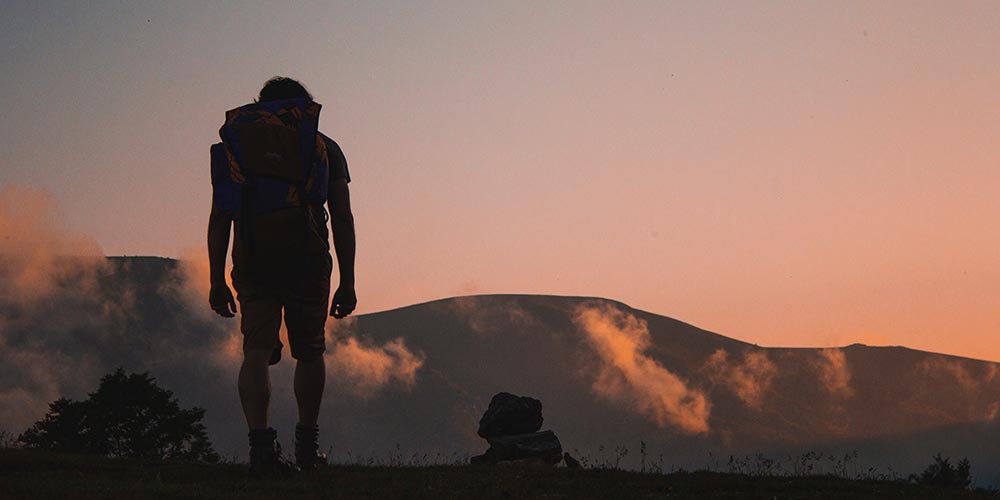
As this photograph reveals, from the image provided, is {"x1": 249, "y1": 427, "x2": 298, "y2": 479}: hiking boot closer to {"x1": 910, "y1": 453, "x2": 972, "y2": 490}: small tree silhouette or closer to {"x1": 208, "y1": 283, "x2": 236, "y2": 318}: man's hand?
{"x1": 208, "y1": 283, "x2": 236, "y2": 318}: man's hand

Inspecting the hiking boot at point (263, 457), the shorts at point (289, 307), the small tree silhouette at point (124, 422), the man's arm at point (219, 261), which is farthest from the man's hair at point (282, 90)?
the small tree silhouette at point (124, 422)

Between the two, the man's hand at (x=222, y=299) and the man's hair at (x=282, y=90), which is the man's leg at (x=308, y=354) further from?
the man's hair at (x=282, y=90)

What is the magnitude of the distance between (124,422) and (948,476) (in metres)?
33.7

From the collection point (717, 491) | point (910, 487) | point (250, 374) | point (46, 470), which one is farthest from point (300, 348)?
point (910, 487)

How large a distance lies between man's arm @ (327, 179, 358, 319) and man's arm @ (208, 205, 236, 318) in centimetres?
79

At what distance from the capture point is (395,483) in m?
8.34

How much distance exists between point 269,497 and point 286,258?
185 cm

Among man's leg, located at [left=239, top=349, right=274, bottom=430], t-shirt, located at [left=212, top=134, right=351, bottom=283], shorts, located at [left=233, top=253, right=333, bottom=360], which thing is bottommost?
man's leg, located at [left=239, top=349, right=274, bottom=430]

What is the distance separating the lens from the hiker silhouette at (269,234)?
7.81 m

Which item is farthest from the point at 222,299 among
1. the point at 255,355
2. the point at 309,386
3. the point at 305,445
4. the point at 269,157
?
the point at 305,445

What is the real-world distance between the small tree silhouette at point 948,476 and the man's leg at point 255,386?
6311mm

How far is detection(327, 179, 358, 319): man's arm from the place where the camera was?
830cm

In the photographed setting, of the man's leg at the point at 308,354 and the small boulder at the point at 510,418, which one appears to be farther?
the small boulder at the point at 510,418

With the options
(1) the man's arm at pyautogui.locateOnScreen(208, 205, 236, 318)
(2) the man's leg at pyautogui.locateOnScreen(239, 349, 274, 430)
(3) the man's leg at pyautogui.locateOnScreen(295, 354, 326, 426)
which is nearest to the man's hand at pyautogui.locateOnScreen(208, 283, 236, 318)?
(1) the man's arm at pyautogui.locateOnScreen(208, 205, 236, 318)
